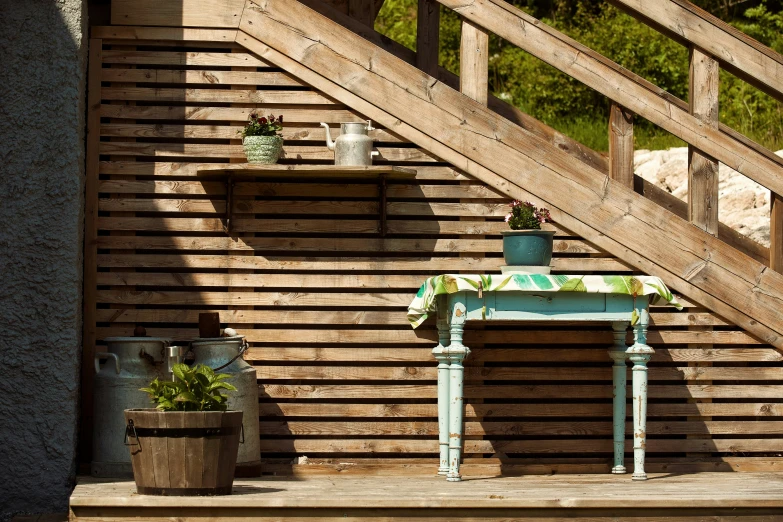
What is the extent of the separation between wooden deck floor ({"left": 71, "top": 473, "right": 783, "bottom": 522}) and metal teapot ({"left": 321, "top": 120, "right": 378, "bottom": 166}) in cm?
185

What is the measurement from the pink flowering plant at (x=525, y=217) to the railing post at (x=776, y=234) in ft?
4.60

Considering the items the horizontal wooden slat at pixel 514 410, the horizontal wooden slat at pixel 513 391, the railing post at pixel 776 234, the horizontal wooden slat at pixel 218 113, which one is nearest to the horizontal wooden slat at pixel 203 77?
the horizontal wooden slat at pixel 218 113

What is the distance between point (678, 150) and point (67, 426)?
721 cm

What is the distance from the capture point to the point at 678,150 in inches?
450

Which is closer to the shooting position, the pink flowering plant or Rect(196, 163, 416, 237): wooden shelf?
the pink flowering plant

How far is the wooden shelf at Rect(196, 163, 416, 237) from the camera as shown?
6.41m

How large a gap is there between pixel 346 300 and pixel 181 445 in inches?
65.0

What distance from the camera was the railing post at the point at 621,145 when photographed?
669cm

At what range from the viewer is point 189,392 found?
539cm

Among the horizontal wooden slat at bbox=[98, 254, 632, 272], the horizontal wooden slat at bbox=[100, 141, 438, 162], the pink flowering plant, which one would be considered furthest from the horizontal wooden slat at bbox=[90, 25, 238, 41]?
the pink flowering plant

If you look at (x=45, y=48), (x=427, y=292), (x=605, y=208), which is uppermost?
(x=45, y=48)

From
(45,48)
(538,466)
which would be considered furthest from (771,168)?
(45,48)

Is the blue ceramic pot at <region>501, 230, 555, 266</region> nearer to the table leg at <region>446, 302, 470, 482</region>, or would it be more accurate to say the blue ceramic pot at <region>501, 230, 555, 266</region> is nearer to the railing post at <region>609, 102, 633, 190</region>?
the table leg at <region>446, 302, 470, 482</region>

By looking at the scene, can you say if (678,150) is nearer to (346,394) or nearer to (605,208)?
(605,208)
